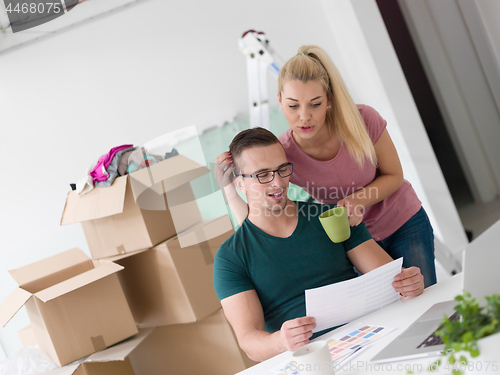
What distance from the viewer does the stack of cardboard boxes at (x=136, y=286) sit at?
175 centimetres

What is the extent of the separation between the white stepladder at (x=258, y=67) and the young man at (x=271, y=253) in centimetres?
80

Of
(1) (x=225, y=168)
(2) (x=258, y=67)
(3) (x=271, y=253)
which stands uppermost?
(2) (x=258, y=67)

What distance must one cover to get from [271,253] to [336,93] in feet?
1.95

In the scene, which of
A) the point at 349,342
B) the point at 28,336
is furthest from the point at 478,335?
the point at 28,336

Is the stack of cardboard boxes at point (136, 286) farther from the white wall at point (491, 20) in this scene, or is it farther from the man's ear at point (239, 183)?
Answer: the white wall at point (491, 20)

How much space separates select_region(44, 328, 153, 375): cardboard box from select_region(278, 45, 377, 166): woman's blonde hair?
1.23m

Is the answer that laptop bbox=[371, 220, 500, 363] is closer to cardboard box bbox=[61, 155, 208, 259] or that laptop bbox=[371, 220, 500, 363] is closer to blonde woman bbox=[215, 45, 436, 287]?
blonde woman bbox=[215, 45, 436, 287]

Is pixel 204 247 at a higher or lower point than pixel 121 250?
lower

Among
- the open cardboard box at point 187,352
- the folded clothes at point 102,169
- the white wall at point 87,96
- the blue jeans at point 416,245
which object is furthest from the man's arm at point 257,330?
the white wall at point 87,96

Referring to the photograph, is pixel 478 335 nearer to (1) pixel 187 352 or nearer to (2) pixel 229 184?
(2) pixel 229 184

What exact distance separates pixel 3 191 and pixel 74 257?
800 millimetres

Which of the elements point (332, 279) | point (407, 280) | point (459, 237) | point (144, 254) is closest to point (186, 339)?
point (144, 254)

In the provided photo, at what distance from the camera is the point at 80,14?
2436 millimetres

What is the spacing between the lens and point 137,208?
6.01ft
